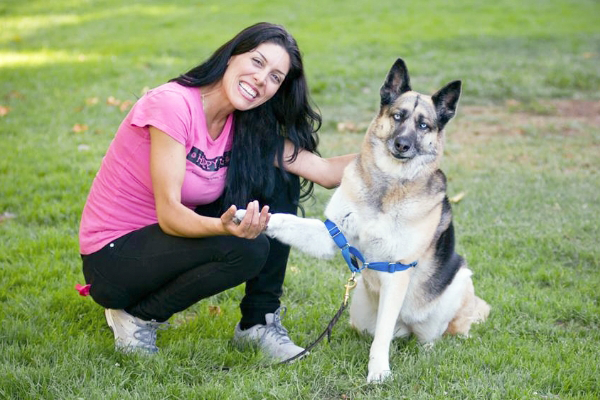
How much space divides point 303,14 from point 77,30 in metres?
4.61

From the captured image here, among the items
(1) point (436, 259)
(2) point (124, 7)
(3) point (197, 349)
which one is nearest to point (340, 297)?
(1) point (436, 259)

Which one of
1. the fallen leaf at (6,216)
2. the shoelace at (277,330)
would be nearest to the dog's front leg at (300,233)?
the shoelace at (277,330)

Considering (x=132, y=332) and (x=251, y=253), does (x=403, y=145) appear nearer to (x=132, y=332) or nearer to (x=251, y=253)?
(x=251, y=253)

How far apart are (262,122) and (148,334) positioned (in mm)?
1149

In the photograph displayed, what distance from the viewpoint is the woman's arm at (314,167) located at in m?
3.29

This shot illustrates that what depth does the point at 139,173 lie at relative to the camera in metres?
2.93

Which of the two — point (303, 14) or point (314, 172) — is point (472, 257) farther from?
point (303, 14)

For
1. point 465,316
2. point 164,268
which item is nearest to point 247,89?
point 164,268

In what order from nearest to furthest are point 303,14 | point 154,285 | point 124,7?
point 154,285
point 303,14
point 124,7

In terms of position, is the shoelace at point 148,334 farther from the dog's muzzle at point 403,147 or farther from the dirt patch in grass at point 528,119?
the dirt patch in grass at point 528,119

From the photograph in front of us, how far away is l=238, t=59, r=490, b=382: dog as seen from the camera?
2934 millimetres

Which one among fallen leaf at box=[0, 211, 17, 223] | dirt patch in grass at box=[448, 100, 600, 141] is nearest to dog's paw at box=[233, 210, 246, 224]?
fallen leaf at box=[0, 211, 17, 223]

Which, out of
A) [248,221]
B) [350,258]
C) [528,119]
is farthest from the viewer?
[528,119]

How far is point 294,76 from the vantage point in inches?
127
